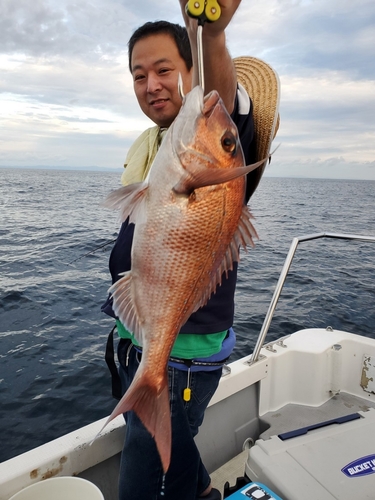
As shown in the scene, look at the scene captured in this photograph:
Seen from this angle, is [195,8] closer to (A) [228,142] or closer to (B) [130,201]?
(A) [228,142]

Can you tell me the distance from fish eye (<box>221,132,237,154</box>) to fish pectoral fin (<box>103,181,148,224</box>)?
33 cm

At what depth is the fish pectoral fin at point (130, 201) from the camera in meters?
1.56

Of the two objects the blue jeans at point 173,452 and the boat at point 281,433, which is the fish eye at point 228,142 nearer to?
the blue jeans at point 173,452

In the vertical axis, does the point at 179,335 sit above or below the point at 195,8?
below

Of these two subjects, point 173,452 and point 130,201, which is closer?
point 130,201

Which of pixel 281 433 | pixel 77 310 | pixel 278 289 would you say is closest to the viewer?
pixel 281 433

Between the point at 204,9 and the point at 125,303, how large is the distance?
1113 millimetres

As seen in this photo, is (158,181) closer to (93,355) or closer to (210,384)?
(210,384)

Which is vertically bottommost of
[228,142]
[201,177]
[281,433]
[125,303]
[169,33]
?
[281,433]

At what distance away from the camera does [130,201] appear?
1.57 m

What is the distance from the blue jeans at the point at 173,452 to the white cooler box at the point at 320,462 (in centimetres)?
60

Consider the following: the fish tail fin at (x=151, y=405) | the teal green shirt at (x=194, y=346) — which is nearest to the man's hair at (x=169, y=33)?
the teal green shirt at (x=194, y=346)

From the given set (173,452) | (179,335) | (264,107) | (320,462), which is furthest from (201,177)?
(320,462)

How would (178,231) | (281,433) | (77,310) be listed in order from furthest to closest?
(77,310), (281,433), (178,231)
